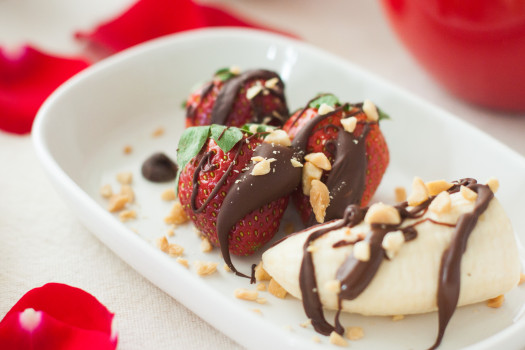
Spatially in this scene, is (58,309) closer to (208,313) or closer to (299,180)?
(208,313)

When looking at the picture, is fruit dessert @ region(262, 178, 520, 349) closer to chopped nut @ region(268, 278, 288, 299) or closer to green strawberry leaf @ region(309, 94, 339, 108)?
chopped nut @ region(268, 278, 288, 299)

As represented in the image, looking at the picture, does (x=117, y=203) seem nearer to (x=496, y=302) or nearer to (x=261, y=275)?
(x=261, y=275)

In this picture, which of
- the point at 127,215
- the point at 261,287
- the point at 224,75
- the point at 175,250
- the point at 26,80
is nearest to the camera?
the point at 261,287

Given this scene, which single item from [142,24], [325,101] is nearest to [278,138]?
[325,101]

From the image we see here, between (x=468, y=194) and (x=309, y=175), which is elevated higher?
(x=468, y=194)

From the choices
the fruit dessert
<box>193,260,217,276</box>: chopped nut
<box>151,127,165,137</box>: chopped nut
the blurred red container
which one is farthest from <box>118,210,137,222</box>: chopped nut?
the blurred red container

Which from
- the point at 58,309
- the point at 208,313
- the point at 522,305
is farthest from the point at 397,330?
the point at 58,309

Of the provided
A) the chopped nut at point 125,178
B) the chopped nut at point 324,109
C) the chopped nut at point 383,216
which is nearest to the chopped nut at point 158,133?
the chopped nut at point 125,178
